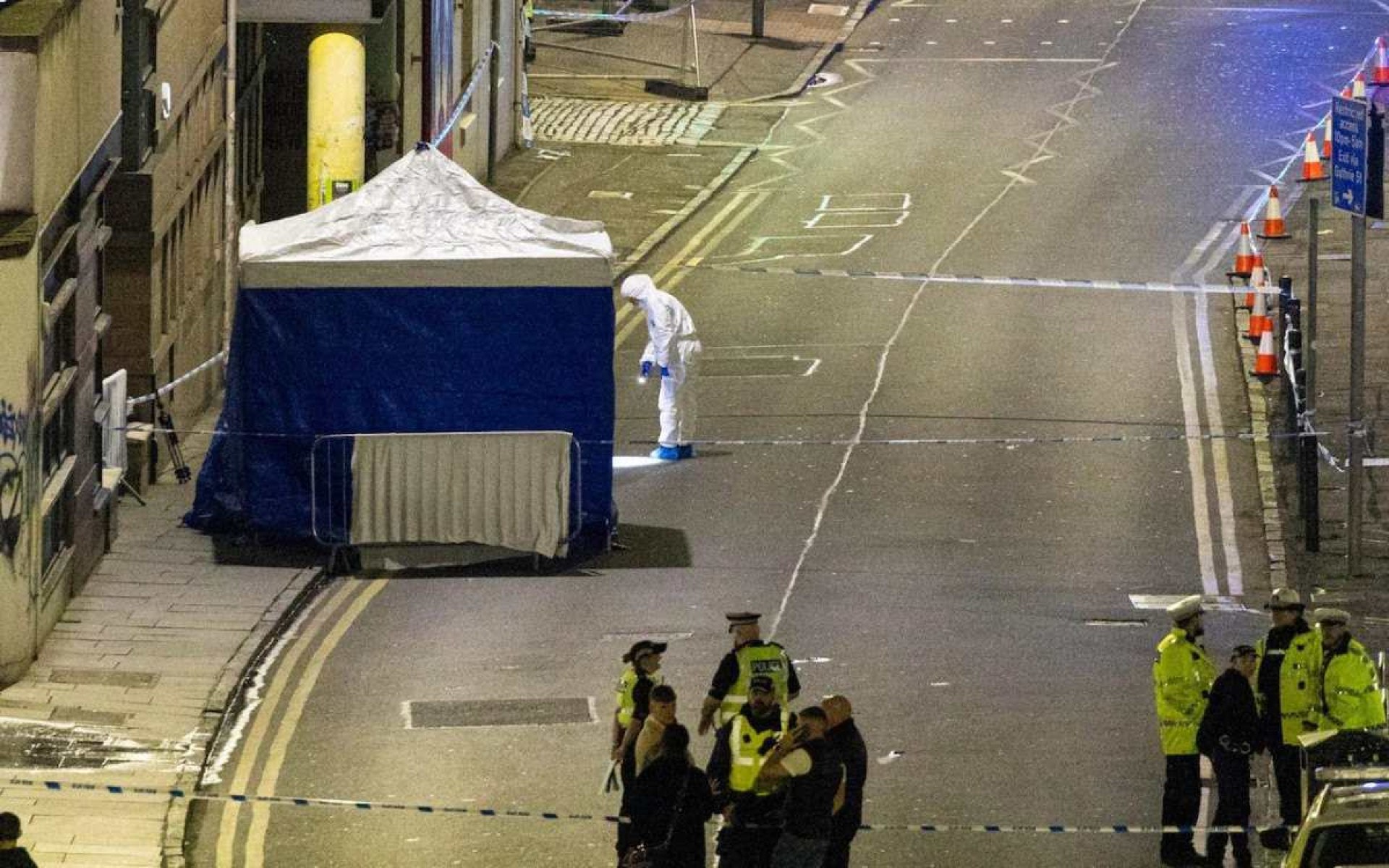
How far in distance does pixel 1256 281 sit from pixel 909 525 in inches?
341

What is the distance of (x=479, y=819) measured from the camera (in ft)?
53.2

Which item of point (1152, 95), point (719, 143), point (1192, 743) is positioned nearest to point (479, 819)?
point (1192, 743)

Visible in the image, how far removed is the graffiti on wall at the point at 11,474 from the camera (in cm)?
1873

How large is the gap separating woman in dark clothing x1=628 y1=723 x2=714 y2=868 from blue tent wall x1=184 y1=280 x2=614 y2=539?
8.66 metres

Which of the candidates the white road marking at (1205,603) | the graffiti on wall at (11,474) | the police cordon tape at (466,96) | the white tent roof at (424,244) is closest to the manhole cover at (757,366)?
the white tent roof at (424,244)

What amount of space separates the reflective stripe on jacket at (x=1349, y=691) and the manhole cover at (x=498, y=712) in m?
5.10

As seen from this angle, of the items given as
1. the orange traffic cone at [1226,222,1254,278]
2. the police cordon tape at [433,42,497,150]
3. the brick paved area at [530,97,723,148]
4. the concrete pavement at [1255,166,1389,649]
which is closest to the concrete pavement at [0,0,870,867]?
the concrete pavement at [1255,166,1389,649]

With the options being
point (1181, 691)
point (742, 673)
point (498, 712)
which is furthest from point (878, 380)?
point (742, 673)

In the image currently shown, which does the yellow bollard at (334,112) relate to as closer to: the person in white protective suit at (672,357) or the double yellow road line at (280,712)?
the person in white protective suit at (672,357)

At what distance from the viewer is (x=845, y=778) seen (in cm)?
1420

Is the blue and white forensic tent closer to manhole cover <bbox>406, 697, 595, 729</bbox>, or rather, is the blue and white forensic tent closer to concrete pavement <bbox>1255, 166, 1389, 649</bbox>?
manhole cover <bbox>406, 697, 595, 729</bbox>

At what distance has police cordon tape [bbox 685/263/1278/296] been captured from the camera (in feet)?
106

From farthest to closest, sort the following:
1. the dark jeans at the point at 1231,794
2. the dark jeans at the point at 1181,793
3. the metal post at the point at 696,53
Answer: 1. the metal post at the point at 696,53
2. the dark jeans at the point at 1181,793
3. the dark jeans at the point at 1231,794

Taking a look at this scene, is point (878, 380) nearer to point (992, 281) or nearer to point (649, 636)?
point (992, 281)
